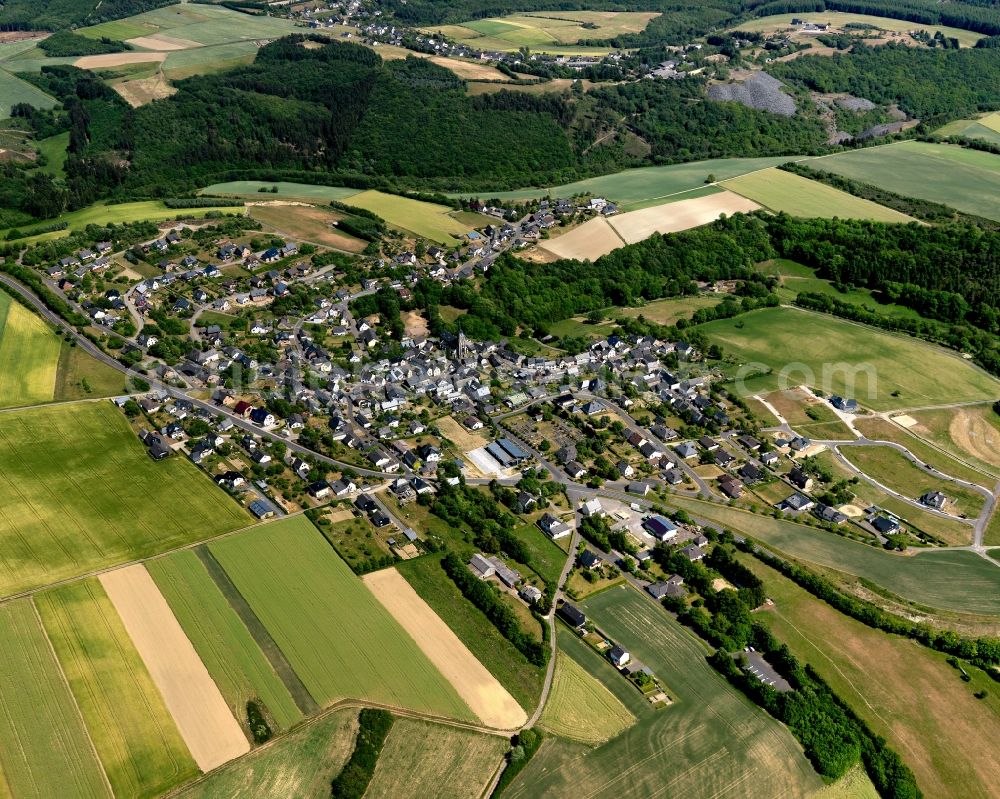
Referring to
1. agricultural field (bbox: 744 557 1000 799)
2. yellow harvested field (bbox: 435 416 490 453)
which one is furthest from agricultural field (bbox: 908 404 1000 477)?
yellow harvested field (bbox: 435 416 490 453)

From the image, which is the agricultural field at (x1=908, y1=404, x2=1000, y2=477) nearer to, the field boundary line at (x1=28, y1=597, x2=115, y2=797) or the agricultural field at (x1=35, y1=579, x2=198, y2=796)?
the agricultural field at (x1=35, y1=579, x2=198, y2=796)

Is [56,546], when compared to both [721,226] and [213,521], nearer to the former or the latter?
[213,521]

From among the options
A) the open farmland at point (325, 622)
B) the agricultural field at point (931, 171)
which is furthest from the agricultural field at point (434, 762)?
the agricultural field at point (931, 171)

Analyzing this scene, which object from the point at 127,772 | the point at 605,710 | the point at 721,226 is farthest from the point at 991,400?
the point at 127,772

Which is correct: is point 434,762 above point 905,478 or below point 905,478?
below

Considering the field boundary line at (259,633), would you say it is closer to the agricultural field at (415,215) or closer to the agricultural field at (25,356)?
the agricultural field at (25,356)

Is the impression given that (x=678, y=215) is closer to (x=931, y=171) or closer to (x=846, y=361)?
(x=846, y=361)

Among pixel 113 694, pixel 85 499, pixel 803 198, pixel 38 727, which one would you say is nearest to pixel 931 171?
pixel 803 198
